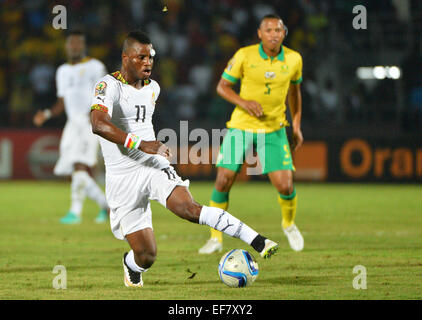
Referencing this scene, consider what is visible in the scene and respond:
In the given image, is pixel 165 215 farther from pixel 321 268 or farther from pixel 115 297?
pixel 115 297

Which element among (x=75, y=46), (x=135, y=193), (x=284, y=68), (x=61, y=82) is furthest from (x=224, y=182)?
(x=61, y=82)

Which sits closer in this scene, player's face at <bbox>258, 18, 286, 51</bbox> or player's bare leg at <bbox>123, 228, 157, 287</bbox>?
player's bare leg at <bbox>123, 228, 157, 287</bbox>

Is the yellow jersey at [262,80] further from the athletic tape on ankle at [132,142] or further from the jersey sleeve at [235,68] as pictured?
the athletic tape on ankle at [132,142]

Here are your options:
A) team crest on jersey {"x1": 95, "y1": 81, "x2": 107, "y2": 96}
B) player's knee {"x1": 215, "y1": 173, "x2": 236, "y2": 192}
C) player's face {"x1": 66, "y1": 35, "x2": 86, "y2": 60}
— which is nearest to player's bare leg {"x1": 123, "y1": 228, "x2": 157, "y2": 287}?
team crest on jersey {"x1": 95, "y1": 81, "x2": 107, "y2": 96}

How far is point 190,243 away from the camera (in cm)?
918

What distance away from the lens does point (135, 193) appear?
20.5ft

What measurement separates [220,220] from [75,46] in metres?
6.09

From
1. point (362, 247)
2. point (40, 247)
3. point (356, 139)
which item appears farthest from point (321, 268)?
point (356, 139)

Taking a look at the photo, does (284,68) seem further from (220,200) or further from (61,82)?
(61,82)

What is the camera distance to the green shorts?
27.5ft

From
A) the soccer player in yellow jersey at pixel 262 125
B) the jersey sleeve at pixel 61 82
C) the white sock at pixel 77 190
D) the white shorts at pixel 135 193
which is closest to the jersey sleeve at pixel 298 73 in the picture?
the soccer player in yellow jersey at pixel 262 125

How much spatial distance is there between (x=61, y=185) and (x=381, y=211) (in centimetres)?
852

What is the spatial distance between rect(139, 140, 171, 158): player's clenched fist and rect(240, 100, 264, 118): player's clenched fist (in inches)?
101

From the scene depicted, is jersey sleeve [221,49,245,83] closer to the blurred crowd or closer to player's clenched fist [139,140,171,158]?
player's clenched fist [139,140,171,158]
